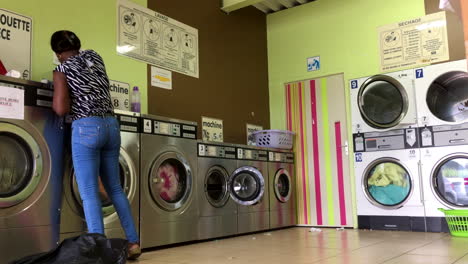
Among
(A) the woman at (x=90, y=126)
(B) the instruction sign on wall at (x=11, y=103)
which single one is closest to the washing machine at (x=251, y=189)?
(A) the woman at (x=90, y=126)

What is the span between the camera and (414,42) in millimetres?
4633

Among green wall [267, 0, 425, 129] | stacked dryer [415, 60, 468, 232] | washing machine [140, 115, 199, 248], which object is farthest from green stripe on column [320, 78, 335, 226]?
washing machine [140, 115, 199, 248]

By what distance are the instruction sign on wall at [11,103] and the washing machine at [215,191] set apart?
1.68 meters

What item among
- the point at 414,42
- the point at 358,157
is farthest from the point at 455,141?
the point at 414,42

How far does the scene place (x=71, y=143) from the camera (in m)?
2.59

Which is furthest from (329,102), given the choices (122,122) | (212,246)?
(122,122)

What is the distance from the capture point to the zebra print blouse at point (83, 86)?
2.51 m

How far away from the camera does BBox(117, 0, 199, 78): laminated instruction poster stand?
3.86 metres

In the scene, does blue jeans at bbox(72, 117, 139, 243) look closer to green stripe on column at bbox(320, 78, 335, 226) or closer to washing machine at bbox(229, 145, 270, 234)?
washing machine at bbox(229, 145, 270, 234)

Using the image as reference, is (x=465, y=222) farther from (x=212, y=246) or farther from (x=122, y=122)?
(x=122, y=122)

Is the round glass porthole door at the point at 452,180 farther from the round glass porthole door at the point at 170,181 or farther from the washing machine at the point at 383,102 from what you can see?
the round glass porthole door at the point at 170,181

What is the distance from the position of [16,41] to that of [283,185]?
3.25m

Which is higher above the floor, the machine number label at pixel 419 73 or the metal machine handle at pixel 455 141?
the machine number label at pixel 419 73

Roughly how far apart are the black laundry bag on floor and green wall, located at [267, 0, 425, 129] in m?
3.68
